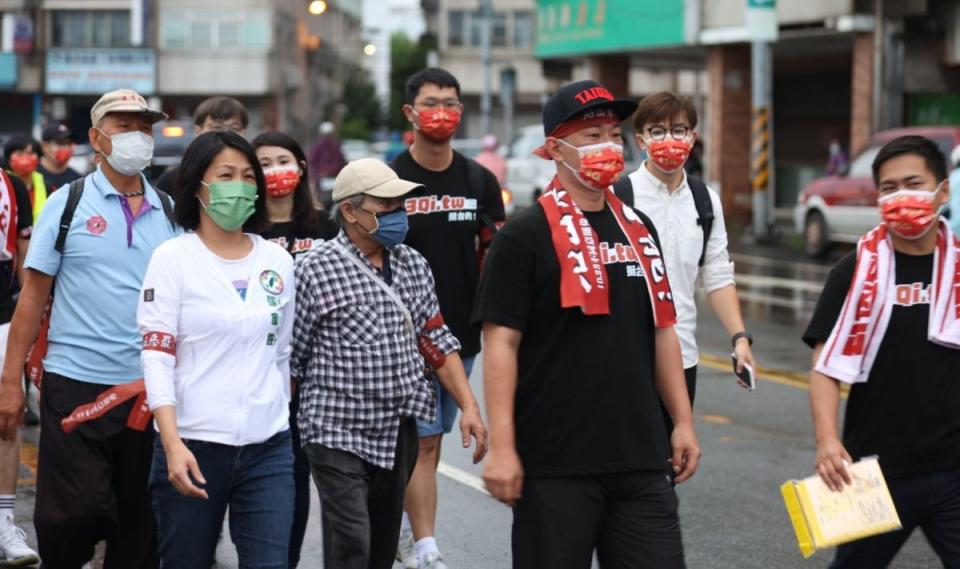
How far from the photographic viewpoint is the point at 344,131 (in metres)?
71.9

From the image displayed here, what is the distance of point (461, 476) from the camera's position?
9336 mm

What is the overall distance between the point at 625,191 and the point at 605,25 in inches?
1204

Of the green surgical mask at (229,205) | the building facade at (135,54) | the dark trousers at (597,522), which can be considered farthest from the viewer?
the building facade at (135,54)

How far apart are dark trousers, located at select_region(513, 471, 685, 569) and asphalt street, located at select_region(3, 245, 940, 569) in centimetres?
261

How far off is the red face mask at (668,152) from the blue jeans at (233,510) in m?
2.09

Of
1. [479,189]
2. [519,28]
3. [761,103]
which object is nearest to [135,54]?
[519,28]

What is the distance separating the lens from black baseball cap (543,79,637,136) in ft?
15.8

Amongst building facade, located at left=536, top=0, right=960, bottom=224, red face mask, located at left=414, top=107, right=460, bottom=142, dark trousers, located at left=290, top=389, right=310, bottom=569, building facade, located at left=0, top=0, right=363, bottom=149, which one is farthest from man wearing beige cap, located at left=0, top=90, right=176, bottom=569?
building facade, located at left=0, top=0, right=363, bottom=149

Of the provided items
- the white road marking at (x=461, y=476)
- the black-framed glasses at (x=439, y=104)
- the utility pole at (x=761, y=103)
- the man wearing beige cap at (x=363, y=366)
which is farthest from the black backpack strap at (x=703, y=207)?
the utility pole at (x=761, y=103)

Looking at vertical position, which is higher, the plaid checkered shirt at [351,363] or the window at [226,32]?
the window at [226,32]

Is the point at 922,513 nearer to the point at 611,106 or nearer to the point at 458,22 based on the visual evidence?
the point at 611,106

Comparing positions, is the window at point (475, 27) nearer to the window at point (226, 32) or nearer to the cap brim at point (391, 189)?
the window at point (226, 32)

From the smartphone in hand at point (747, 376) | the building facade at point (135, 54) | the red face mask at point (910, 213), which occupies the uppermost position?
the building facade at point (135, 54)

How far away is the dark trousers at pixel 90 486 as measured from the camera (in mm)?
5797
